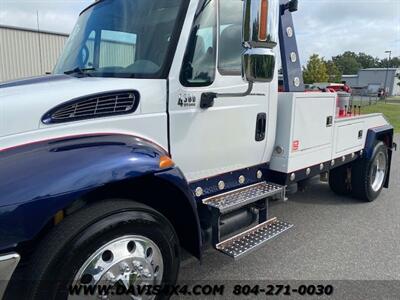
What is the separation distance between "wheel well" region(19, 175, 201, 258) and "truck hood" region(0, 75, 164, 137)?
1.63 ft

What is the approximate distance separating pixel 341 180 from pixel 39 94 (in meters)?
4.36

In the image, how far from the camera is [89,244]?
75.2 inches

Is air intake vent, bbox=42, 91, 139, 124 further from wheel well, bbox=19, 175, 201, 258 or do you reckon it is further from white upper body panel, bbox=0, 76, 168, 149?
wheel well, bbox=19, 175, 201, 258

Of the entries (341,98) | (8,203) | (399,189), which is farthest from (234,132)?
(399,189)

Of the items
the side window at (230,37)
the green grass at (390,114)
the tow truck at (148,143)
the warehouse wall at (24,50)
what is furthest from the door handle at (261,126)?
the warehouse wall at (24,50)

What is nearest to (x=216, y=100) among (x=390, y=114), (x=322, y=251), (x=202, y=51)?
(x=202, y=51)

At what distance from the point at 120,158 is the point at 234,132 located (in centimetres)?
120

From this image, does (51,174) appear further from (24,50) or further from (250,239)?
(24,50)

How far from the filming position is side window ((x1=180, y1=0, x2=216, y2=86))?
251cm

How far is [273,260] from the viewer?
343cm

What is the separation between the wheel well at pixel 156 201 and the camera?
202cm

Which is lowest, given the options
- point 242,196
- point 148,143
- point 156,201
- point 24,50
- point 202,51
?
point 242,196

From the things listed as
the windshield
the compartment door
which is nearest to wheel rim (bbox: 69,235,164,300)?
the windshield

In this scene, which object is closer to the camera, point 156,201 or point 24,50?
point 156,201
